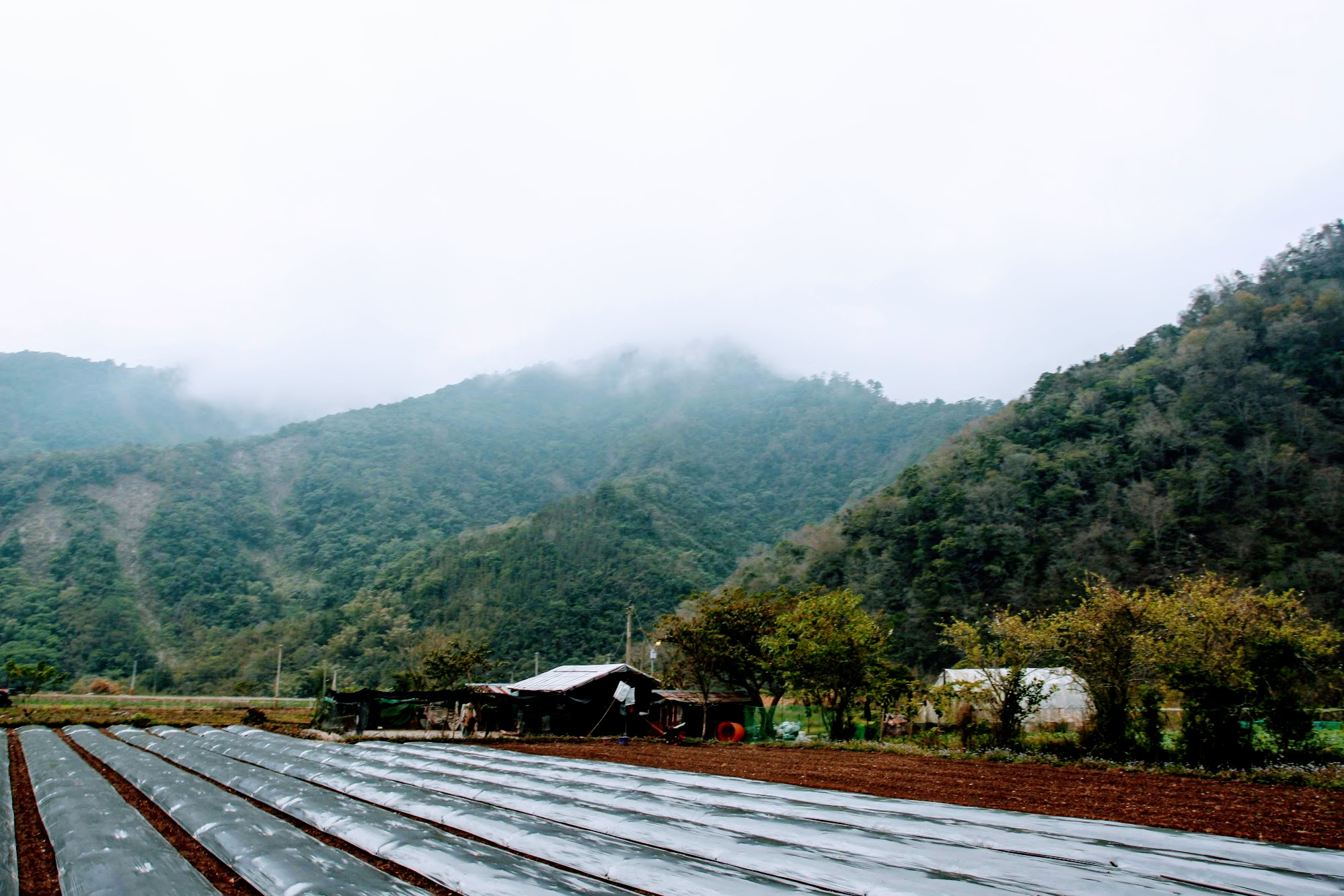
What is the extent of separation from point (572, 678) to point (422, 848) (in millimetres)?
20003

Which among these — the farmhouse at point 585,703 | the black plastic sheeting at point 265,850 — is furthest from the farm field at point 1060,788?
the black plastic sheeting at point 265,850

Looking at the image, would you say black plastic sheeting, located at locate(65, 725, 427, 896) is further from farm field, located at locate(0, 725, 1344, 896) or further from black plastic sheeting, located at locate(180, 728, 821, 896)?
black plastic sheeting, located at locate(180, 728, 821, 896)

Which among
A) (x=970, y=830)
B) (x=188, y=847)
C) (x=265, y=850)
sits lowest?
(x=188, y=847)

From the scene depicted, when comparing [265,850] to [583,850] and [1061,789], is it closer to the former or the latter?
[583,850]

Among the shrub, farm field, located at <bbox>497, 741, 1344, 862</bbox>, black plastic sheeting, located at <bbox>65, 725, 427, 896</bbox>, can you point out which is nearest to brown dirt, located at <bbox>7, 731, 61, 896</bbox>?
black plastic sheeting, located at <bbox>65, 725, 427, 896</bbox>

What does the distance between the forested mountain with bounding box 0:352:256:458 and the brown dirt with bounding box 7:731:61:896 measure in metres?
126

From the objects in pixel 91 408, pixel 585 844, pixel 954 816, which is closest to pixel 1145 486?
pixel 954 816

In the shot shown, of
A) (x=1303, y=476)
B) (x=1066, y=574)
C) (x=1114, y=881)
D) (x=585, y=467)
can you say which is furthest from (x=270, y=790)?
(x=585, y=467)

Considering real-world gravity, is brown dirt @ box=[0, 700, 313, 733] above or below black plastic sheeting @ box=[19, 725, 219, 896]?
below

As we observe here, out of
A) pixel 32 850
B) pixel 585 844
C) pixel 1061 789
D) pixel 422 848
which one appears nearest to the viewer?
pixel 422 848

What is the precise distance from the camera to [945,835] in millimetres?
6629

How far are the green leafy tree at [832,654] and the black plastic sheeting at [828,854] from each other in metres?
13.8

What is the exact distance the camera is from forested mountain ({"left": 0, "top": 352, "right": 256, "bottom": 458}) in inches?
4732

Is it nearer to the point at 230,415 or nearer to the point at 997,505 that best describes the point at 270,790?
the point at 997,505
